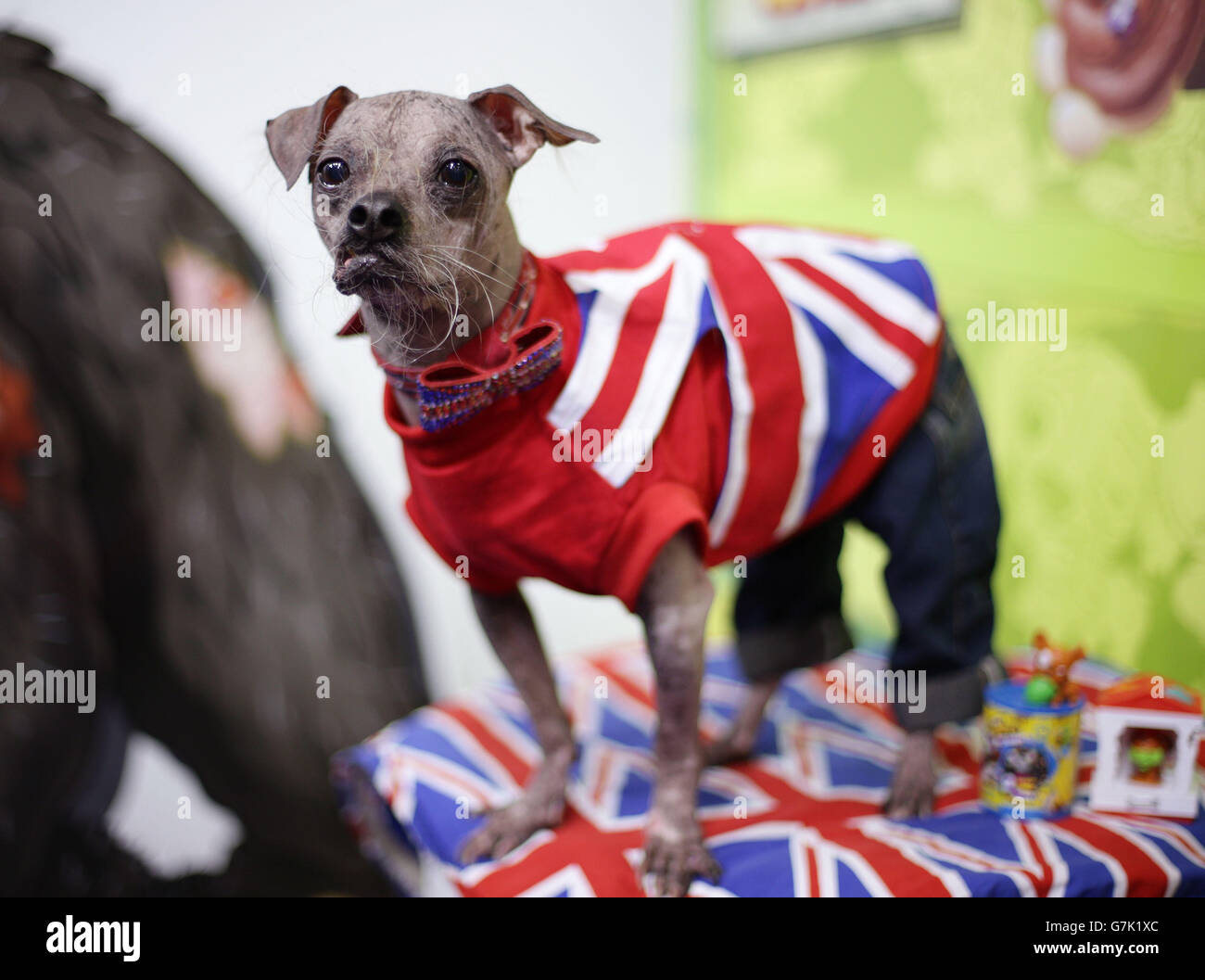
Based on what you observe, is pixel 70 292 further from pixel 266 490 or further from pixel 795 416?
pixel 795 416

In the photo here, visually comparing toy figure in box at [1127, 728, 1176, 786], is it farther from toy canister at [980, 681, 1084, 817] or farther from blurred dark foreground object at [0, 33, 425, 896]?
blurred dark foreground object at [0, 33, 425, 896]

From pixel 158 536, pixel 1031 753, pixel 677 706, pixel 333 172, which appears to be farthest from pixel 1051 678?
pixel 158 536

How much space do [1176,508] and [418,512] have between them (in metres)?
1.08

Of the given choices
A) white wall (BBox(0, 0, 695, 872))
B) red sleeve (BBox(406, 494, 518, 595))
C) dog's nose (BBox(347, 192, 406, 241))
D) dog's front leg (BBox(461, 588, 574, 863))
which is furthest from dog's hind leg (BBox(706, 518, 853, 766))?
dog's nose (BBox(347, 192, 406, 241))

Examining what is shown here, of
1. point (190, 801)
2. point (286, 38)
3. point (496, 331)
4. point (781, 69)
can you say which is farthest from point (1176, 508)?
point (190, 801)

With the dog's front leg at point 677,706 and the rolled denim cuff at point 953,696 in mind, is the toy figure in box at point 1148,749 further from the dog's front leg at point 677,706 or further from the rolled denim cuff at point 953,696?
the dog's front leg at point 677,706

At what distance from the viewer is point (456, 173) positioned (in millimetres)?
1083

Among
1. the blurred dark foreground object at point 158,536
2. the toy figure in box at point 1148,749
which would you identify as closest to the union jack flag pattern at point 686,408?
the toy figure in box at point 1148,749

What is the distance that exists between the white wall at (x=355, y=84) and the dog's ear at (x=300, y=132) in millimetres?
46

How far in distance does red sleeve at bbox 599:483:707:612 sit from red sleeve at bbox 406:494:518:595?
0.56ft

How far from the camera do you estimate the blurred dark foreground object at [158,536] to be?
164 cm

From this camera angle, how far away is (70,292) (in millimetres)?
1687

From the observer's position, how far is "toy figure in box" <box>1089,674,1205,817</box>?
1487 millimetres

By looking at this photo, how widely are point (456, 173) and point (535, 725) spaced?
80 centimetres
